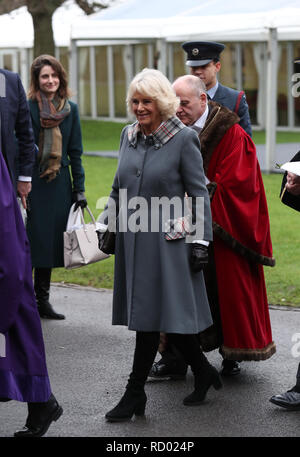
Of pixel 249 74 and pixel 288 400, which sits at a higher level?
pixel 288 400

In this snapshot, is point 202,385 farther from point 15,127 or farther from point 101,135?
point 101,135

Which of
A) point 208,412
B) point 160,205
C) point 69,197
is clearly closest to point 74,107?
point 69,197

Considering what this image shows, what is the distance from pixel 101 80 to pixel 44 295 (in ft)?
79.5

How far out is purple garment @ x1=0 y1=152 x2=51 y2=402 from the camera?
405cm

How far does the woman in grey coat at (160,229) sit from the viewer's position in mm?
4828

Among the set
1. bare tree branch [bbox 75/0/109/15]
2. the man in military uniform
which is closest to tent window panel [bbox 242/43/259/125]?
bare tree branch [bbox 75/0/109/15]

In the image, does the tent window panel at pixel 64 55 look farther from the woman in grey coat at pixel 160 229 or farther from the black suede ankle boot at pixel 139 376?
the black suede ankle boot at pixel 139 376

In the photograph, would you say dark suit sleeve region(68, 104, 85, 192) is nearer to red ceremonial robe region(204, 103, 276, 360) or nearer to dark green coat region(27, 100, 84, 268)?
dark green coat region(27, 100, 84, 268)

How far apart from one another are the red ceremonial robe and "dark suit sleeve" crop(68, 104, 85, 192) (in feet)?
6.85

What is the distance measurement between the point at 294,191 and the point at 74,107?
2.80 metres

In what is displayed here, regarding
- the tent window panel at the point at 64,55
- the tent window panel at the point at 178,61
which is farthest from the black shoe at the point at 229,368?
the tent window panel at the point at 64,55

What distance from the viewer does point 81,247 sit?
6.94 metres

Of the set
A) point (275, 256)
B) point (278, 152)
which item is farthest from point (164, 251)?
point (278, 152)
